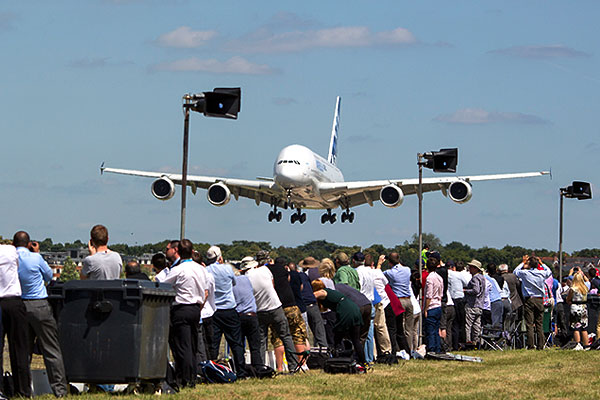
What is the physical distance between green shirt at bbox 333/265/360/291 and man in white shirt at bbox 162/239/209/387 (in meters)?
3.33

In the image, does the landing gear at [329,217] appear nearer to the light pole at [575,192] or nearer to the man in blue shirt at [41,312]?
the light pole at [575,192]

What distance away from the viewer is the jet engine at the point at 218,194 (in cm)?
3950

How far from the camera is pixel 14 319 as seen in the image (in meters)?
9.12

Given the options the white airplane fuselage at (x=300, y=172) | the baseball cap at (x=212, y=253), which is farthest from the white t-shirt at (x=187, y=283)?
the white airplane fuselage at (x=300, y=172)

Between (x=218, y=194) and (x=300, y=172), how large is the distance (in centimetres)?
347

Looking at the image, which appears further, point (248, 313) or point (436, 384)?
point (248, 313)

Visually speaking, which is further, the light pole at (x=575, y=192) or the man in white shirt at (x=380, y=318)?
the light pole at (x=575, y=192)

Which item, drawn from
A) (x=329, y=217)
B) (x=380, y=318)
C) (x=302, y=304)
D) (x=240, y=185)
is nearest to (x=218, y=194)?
(x=240, y=185)

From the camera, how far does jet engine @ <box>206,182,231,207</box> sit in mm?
39500

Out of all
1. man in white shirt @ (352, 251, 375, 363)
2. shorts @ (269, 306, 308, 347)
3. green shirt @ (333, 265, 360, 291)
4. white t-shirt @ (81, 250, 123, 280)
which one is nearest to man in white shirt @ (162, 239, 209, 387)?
white t-shirt @ (81, 250, 123, 280)

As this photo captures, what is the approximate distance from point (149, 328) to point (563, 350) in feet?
34.9

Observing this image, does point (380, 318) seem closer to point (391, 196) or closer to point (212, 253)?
point (212, 253)

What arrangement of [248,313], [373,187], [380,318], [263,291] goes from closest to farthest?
[248,313]
[263,291]
[380,318]
[373,187]

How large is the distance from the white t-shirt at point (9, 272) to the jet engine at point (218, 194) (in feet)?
99.8
